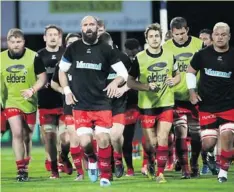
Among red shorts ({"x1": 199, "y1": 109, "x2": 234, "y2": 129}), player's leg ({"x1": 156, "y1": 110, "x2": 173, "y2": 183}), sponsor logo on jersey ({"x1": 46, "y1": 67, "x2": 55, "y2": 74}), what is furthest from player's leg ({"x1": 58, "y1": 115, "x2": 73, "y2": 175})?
red shorts ({"x1": 199, "y1": 109, "x2": 234, "y2": 129})

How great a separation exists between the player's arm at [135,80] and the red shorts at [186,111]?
4.20 ft

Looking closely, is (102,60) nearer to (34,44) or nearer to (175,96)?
(175,96)

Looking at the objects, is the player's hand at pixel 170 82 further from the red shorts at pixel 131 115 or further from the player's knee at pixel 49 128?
the player's knee at pixel 49 128

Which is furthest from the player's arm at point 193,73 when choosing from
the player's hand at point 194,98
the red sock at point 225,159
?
the red sock at point 225,159

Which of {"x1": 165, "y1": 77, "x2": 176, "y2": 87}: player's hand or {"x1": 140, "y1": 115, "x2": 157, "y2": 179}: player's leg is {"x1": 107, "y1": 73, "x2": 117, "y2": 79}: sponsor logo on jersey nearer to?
{"x1": 140, "y1": 115, "x2": 157, "y2": 179}: player's leg

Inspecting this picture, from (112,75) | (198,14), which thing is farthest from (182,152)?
(198,14)

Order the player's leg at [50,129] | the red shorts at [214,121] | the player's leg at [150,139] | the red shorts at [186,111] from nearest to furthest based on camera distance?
the red shorts at [214,121], the player's leg at [150,139], the red shorts at [186,111], the player's leg at [50,129]

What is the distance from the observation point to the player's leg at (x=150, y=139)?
17125 millimetres

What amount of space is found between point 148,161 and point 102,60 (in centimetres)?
219

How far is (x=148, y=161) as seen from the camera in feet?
57.6

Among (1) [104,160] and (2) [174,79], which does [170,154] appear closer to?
(2) [174,79]

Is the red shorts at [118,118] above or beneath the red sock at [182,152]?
above

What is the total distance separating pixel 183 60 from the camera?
18.1 m

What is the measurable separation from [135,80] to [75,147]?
1513 millimetres
